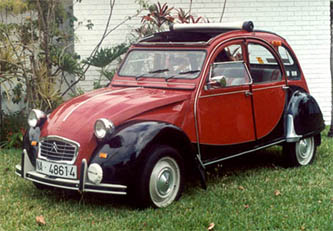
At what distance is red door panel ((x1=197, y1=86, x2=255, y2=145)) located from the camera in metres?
6.20

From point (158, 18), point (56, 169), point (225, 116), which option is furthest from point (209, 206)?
point (158, 18)

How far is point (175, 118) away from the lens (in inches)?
233

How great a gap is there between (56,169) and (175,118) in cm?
130

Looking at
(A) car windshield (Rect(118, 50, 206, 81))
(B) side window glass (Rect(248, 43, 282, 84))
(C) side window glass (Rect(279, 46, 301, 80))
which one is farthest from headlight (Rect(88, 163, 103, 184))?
(C) side window glass (Rect(279, 46, 301, 80))

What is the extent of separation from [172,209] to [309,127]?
2.70 meters

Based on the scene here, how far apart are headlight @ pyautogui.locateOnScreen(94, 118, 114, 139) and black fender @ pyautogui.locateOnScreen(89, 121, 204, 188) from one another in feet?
0.20

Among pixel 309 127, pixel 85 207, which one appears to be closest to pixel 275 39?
pixel 309 127

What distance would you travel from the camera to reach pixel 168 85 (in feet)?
20.9

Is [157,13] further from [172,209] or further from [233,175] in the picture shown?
[172,209]

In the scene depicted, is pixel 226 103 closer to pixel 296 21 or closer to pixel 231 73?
pixel 231 73

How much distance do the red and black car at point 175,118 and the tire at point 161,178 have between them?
0.01m

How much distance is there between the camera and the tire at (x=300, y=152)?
24.3 feet

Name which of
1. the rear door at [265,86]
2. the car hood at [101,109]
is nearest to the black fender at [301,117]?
the rear door at [265,86]

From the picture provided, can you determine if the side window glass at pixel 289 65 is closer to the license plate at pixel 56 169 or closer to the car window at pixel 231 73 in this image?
the car window at pixel 231 73
